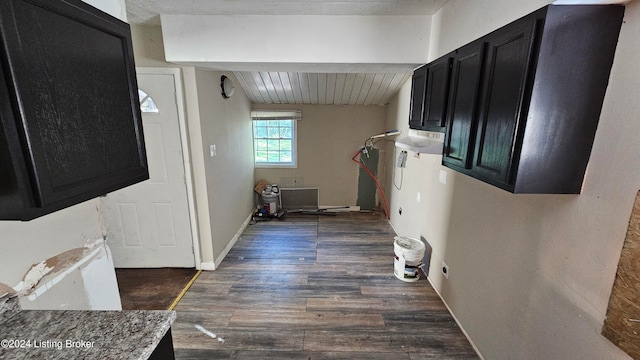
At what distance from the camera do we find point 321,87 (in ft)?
12.5

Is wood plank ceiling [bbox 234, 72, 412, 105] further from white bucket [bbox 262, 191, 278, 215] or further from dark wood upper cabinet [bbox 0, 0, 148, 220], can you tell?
dark wood upper cabinet [bbox 0, 0, 148, 220]

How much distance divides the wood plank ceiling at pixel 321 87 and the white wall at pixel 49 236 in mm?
2282

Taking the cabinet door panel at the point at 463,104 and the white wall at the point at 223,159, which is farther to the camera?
the white wall at the point at 223,159

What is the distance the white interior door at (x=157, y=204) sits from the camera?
2480 millimetres

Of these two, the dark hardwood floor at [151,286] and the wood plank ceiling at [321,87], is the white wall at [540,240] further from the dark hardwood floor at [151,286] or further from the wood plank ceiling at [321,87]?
the dark hardwood floor at [151,286]

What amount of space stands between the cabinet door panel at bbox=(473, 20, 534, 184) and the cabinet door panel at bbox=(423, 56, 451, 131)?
16.2 inches

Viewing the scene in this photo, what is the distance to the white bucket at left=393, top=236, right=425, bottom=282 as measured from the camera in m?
2.57

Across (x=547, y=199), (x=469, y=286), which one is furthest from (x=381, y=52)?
(x=469, y=286)

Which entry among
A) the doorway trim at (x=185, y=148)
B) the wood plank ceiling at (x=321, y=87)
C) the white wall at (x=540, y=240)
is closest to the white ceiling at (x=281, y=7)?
the white wall at (x=540, y=240)

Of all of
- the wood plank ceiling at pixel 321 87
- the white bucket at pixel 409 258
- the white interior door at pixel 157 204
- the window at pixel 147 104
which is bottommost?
the white bucket at pixel 409 258

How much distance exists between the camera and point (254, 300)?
7.73ft

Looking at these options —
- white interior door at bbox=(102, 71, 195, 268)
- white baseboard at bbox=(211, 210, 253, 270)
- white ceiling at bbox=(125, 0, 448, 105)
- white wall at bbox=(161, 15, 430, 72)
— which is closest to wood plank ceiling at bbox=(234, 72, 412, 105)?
white ceiling at bbox=(125, 0, 448, 105)

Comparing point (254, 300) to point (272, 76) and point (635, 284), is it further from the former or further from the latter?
point (272, 76)

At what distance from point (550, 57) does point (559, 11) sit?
154 millimetres
